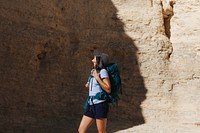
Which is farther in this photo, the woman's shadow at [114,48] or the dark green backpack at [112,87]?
the woman's shadow at [114,48]

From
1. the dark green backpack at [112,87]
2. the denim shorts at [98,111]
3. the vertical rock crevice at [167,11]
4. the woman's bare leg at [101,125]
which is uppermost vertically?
the vertical rock crevice at [167,11]

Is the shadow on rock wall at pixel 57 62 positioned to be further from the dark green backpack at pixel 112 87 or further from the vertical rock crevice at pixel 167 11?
the dark green backpack at pixel 112 87

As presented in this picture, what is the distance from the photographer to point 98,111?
5211 millimetres

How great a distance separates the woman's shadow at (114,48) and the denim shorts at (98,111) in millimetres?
5128

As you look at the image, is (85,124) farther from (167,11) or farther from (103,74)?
(167,11)

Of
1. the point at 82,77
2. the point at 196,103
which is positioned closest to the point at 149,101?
the point at 196,103

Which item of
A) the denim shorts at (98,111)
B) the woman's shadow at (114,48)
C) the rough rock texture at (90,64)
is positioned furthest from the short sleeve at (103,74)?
the woman's shadow at (114,48)

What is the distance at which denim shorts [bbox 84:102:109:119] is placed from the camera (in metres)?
5.21

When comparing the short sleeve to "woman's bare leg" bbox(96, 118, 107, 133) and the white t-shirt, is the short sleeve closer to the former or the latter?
the white t-shirt

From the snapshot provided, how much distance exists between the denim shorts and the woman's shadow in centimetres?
513

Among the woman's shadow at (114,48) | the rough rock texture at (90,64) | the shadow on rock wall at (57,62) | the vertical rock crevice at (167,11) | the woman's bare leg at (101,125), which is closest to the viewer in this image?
the woman's bare leg at (101,125)

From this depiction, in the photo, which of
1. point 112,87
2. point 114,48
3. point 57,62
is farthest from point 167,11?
point 112,87

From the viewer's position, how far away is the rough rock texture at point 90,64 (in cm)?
936

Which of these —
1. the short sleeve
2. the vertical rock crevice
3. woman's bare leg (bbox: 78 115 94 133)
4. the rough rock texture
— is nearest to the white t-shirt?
the short sleeve
